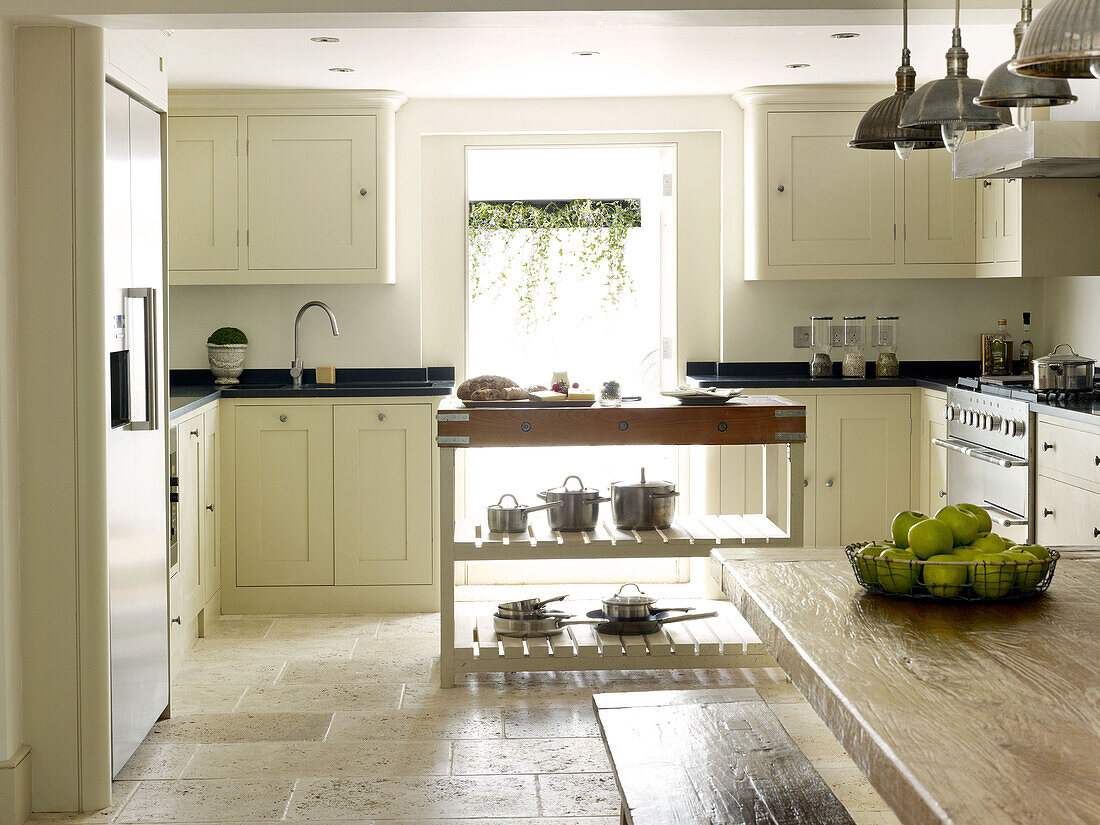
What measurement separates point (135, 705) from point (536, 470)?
119 inches

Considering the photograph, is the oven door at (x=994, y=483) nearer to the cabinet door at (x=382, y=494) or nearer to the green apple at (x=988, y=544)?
the cabinet door at (x=382, y=494)

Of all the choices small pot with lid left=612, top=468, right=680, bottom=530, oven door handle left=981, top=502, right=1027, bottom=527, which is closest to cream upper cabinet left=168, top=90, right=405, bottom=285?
small pot with lid left=612, top=468, right=680, bottom=530

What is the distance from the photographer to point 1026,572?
1.80 meters

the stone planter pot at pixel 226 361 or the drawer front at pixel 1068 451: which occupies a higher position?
the stone planter pot at pixel 226 361

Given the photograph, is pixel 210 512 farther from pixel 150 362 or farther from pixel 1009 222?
pixel 1009 222

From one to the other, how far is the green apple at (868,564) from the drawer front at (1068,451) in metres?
2.27

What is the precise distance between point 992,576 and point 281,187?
13.3 feet

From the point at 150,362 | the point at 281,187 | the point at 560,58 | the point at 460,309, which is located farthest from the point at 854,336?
the point at 150,362

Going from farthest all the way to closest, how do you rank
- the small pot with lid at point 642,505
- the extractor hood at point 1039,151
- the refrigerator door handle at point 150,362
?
the small pot with lid at point 642,505, the extractor hood at point 1039,151, the refrigerator door handle at point 150,362

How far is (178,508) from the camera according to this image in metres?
4.32

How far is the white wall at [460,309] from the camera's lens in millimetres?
5449

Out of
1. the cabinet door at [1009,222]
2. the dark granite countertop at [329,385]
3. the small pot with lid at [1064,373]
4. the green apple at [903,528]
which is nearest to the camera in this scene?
the green apple at [903,528]

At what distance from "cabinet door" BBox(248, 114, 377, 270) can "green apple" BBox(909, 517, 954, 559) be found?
3.76m

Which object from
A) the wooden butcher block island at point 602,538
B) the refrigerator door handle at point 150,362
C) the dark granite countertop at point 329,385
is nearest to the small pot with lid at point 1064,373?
the wooden butcher block island at point 602,538
